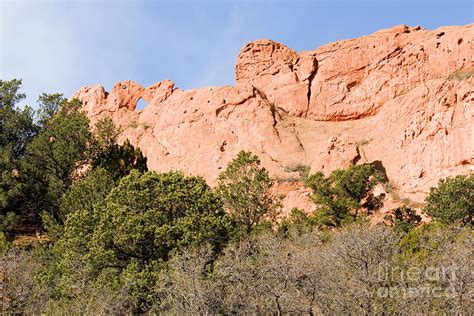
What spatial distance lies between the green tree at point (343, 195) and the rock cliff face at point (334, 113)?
6.79m

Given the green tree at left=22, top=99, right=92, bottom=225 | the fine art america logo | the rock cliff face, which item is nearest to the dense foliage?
the fine art america logo

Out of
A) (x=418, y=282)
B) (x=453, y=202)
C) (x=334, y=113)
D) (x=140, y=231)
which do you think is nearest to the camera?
(x=418, y=282)

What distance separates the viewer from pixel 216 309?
20.5m

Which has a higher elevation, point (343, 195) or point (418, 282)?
point (343, 195)

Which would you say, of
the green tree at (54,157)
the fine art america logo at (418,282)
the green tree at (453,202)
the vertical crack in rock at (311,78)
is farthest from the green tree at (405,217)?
the vertical crack in rock at (311,78)

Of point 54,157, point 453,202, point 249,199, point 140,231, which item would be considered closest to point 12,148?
point 54,157

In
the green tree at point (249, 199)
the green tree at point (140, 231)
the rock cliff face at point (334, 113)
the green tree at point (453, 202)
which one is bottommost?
the green tree at point (140, 231)

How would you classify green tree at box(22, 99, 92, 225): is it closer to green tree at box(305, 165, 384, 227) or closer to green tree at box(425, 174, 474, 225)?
green tree at box(305, 165, 384, 227)

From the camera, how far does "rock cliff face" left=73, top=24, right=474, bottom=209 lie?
4781cm

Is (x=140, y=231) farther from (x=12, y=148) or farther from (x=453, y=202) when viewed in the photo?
(x=12, y=148)

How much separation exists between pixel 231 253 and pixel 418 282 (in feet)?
24.6

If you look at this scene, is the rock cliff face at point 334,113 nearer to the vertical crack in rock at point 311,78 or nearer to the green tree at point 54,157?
the vertical crack in rock at point 311,78

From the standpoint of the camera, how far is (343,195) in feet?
126

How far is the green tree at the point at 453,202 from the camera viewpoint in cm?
3494
